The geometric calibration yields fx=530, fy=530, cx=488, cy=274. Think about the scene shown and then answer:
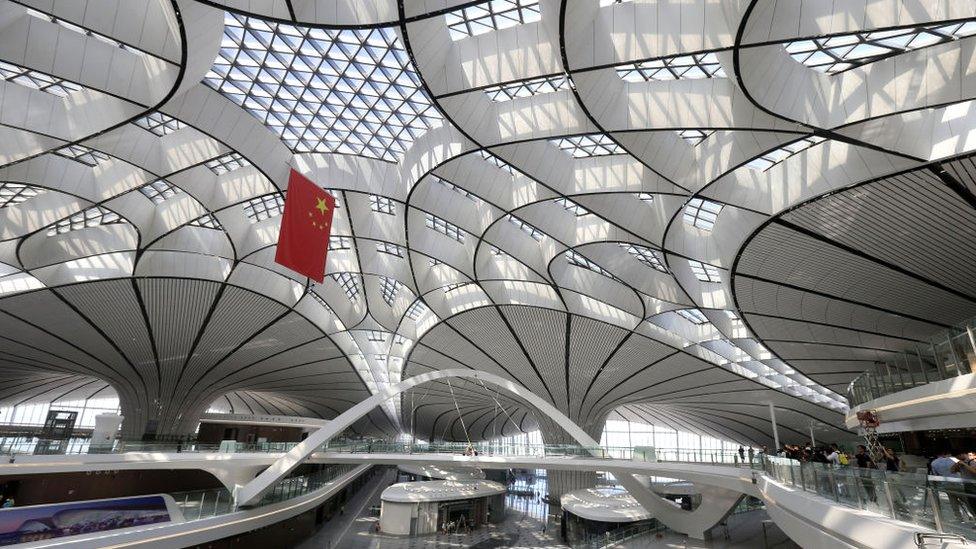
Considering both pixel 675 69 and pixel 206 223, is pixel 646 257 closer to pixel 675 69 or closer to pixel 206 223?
pixel 675 69

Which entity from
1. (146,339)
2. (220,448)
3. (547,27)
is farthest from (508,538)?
(547,27)

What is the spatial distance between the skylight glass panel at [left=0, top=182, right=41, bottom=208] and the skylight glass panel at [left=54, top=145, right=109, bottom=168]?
10.4 feet

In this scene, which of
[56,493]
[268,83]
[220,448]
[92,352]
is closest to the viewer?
[268,83]

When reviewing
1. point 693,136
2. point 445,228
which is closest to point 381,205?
point 445,228

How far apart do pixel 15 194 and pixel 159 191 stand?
5.43 m

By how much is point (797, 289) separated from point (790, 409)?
32.1 m

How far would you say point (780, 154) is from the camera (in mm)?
15125

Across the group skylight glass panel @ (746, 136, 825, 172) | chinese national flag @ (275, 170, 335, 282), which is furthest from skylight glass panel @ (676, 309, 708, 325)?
chinese national flag @ (275, 170, 335, 282)

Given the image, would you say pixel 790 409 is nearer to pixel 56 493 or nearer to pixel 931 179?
pixel 931 179

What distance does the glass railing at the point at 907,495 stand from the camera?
6637mm

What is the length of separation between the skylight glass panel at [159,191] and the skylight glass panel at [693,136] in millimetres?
21427

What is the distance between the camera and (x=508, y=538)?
3578cm

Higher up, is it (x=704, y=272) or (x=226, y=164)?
(x=226, y=164)

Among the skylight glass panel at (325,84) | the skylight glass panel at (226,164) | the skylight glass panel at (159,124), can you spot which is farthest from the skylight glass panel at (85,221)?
the skylight glass panel at (325,84)
